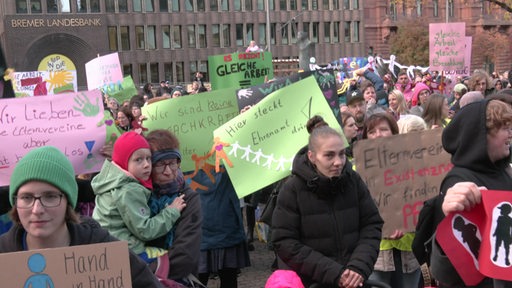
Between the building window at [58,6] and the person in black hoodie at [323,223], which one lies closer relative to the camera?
the person in black hoodie at [323,223]

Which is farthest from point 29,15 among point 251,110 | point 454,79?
point 251,110

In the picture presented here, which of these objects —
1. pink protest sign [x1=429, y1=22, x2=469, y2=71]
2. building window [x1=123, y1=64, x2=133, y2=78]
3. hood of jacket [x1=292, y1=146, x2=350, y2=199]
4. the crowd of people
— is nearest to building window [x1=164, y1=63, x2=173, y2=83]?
building window [x1=123, y1=64, x2=133, y2=78]

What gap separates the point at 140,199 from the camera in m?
3.83

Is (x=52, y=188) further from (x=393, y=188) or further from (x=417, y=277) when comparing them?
(x=417, y=277)

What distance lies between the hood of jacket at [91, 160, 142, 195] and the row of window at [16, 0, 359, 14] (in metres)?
56.2

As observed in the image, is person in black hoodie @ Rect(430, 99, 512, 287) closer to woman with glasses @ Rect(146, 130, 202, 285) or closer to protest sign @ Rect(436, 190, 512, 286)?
protest sign @ Rect(436, 190, 512, 286)

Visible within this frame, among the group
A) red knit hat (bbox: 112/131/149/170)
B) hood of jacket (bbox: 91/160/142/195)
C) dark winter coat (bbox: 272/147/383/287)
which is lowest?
dark winter coat (bbox: 272/147/383/287)

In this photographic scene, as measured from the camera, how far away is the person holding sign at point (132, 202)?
3.79 m

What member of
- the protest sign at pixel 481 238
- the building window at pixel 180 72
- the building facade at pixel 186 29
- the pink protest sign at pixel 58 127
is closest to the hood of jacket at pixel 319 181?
the protest sign at pixel 481 238

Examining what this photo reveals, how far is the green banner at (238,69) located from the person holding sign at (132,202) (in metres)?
5.25

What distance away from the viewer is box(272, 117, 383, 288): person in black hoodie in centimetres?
392

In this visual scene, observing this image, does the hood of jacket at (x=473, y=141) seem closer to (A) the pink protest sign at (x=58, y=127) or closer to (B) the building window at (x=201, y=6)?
(A) the pink protest sign at (x=58, y=127)

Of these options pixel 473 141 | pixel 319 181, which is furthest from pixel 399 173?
pixel 473 141

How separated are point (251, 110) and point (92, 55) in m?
52.4
